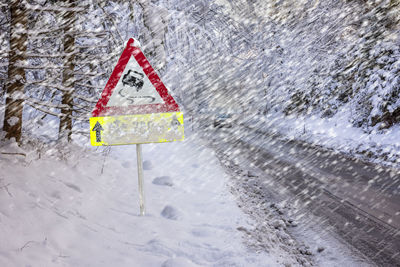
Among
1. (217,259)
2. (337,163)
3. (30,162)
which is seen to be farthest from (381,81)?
(30,162)

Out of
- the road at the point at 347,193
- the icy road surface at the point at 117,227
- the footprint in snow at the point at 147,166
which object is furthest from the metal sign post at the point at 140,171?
the footprint in snow at the point at 147,166

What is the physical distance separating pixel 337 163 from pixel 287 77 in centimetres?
1692

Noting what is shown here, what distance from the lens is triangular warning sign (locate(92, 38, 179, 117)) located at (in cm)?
356

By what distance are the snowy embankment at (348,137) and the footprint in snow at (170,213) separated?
23.7ft

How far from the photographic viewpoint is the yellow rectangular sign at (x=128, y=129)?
358 cm

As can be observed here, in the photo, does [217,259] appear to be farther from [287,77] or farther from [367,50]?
[287,77]

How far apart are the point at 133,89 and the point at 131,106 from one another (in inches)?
8.4

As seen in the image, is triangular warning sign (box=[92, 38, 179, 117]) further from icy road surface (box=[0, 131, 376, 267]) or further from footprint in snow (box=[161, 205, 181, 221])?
footprint in snow (box=[161, 205, 181, 221])

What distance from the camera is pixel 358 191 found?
6.32 meters

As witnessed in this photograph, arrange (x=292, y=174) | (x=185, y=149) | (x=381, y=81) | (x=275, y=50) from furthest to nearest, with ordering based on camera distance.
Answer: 1. (x=275, y=50)
2. (x=381, y=81)
3. (x=185, y=149)
4. (x=292, y=174)

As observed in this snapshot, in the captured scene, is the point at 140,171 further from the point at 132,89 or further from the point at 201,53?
the point at 201,53

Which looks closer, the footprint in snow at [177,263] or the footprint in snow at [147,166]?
the footprint in snow at [177,263]

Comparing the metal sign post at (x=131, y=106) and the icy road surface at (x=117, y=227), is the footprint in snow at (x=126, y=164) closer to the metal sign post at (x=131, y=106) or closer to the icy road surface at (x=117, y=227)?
the icy road surface at (x=117, y=227)

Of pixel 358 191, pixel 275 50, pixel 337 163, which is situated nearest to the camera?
pixel 358 191
